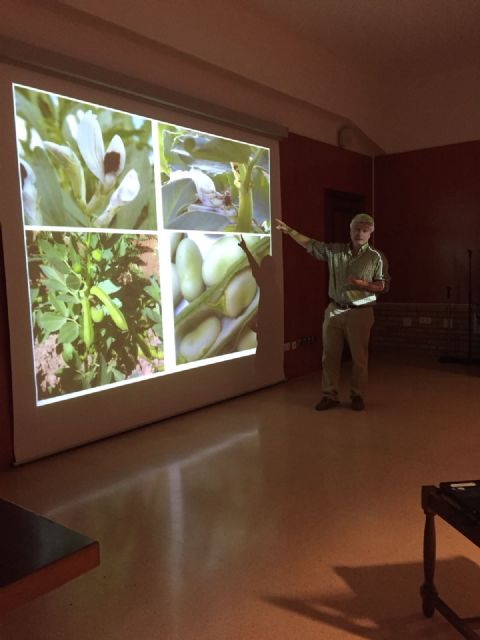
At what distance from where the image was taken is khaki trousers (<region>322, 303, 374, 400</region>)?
4465 millimetres

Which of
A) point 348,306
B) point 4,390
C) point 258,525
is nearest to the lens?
point 258,525

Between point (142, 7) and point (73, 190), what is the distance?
1396 millimetres

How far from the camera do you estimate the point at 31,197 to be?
3.37 meters

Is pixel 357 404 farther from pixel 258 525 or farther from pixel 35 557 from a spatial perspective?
pixel 35 557

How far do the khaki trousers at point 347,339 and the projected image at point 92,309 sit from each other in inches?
55.9

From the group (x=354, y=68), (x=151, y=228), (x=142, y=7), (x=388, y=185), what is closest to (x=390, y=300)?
(x=388, y=185)

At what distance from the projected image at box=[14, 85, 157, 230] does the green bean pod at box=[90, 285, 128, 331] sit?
0.46 metres

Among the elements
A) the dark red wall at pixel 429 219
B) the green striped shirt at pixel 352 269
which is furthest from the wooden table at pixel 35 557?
the dark red wall at pixel 429 219

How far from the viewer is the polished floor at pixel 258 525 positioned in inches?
75.2

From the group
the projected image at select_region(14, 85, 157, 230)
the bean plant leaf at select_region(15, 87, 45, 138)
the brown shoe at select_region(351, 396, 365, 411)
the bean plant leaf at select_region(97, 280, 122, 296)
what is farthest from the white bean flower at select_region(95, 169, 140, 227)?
the brown shoe at select_region(351, 396, 365, 411)

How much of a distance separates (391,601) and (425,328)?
545 centimetres

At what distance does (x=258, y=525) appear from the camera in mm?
2584

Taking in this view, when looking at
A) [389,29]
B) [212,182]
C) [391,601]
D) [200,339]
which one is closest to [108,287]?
[200,339]

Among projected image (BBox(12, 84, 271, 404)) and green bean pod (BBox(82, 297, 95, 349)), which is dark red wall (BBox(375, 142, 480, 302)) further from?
green bean pod (BBox(82, 297, 95, 349))
